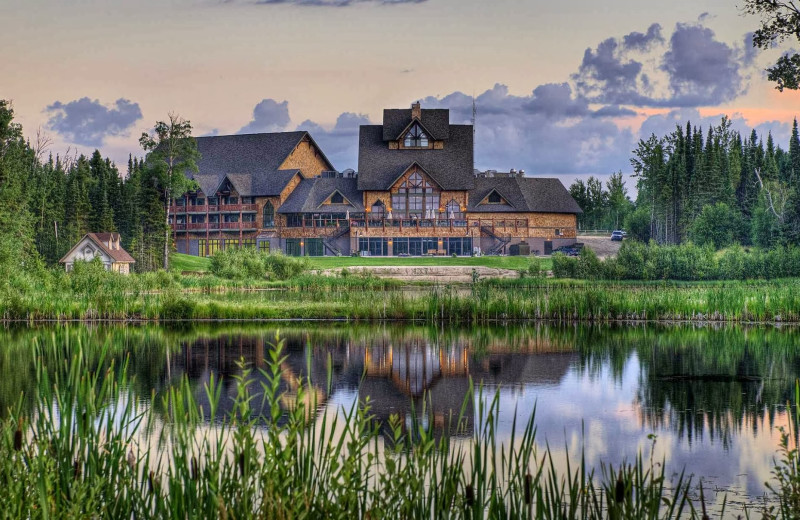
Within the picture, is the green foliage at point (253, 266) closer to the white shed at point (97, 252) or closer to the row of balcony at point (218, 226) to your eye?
the white shed at point (97, 252)

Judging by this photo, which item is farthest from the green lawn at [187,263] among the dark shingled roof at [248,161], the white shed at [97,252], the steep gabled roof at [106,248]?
the dark shingled roof at [248,161]

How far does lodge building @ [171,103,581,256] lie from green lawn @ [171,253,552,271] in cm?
527

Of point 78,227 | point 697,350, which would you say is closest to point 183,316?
point 697,350

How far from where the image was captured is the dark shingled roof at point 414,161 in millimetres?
74438

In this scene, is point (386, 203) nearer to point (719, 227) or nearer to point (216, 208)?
point (216, 208)

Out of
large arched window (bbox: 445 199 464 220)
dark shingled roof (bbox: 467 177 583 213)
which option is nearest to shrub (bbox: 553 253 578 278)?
dark shingled roof (bbox: 467 177 583 213)

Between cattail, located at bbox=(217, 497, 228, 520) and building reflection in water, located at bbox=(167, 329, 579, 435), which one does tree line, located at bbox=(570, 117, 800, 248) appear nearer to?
building reflection in water, located at bbox=(167, 329, 579, 435)

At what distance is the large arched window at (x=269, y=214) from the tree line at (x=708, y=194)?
29835mm

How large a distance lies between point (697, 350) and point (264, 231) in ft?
184

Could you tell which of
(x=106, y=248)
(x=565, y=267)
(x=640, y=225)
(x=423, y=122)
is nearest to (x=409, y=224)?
(x=423, y=122)

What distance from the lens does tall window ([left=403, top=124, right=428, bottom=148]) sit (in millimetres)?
78375

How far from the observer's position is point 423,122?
78625mm

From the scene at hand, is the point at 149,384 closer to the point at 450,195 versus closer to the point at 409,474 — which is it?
the point at 409,474

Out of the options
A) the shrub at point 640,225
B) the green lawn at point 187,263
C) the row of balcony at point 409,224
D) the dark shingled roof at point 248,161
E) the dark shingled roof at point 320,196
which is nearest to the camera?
the green lawn at point 187,263
